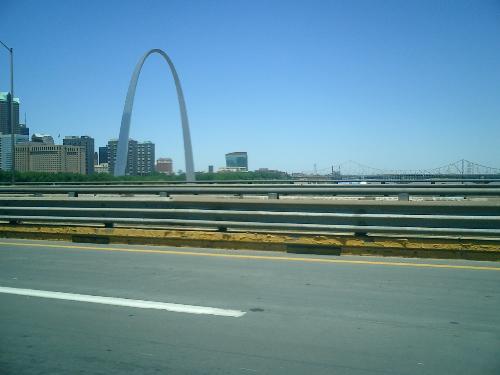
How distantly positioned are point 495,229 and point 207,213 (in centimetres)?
539

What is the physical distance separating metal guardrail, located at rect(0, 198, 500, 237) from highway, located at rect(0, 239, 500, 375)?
25.6 inches

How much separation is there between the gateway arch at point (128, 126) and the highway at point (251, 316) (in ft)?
112

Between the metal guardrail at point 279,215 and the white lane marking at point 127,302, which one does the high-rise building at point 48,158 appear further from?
the white lane marking at point 127,302

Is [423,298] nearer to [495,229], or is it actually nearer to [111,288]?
[495,229]

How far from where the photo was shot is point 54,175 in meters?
27.5

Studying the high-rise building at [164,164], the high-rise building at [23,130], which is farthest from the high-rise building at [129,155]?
the high-rise building at [23,130]

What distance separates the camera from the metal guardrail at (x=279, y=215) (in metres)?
7.93

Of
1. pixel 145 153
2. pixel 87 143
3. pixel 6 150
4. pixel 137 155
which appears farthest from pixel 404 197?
pixel 137 155

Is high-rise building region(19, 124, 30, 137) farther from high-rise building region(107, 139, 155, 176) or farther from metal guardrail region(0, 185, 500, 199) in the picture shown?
metal guardrail region(0, 185, 500, 199)

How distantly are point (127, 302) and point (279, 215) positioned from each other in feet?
13.0

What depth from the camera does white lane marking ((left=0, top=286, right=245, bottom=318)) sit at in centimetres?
540

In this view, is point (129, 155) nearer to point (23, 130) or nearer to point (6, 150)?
point (23, 130)

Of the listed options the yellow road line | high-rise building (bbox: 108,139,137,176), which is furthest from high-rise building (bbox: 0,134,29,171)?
the yellow road line

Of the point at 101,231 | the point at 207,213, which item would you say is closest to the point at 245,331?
the point at 207,213
